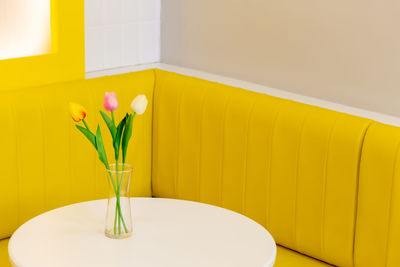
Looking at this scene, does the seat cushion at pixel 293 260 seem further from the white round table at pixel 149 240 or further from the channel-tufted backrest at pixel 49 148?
the channel-tufted backrest at pixel 49 148

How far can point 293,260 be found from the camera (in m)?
2.51

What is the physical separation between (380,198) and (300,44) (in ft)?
2.40

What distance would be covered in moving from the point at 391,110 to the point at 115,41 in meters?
1.26

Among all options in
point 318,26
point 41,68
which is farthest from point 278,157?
point 41,68

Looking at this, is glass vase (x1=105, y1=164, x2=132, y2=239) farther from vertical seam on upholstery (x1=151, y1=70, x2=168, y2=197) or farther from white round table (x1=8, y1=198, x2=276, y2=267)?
vertical seam on upholstery (x1=151, y1=70, x2=168, y2=197)

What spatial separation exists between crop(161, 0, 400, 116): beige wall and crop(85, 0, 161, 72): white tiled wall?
81 millimetres

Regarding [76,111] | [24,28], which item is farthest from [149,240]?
[24,28]

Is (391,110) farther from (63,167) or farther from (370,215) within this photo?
(63,167)

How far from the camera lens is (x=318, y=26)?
262 cm

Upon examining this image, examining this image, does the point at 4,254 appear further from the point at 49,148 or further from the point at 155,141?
the point at 155,141

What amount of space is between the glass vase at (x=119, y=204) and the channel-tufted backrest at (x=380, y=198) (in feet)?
2.69

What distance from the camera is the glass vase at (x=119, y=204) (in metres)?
1.93

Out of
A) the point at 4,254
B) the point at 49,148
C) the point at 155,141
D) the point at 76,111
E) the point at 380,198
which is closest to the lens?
the point at 76,111

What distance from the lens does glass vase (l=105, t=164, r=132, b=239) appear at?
1.93m
